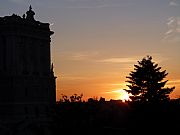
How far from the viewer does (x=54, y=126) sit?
155ft

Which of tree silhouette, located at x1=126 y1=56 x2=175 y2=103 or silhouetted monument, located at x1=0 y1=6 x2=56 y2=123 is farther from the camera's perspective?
silhouetted monument, located at x1=0 y1=6 x2=56 y2=123

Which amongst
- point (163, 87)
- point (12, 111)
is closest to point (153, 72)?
point (163, 87)

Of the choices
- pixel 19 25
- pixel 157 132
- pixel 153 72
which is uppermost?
pixel 19 25

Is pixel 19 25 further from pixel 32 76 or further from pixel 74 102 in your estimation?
pixel 74 102

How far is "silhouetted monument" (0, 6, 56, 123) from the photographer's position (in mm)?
76688

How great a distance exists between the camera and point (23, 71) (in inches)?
3123

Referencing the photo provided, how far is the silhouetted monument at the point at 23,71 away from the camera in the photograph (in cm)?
7669

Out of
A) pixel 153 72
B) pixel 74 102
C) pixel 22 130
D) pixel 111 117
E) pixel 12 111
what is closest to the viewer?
pixel 74 102

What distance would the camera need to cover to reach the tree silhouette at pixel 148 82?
49750 millimetres

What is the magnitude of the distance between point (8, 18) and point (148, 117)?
1549 inches

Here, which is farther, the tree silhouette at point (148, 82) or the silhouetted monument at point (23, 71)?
the silhouetted monument at point (23, 71)

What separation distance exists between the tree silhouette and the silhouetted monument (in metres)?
29.0

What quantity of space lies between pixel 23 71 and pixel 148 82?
3442 cm

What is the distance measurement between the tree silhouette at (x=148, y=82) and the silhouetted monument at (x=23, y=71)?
28992mm
